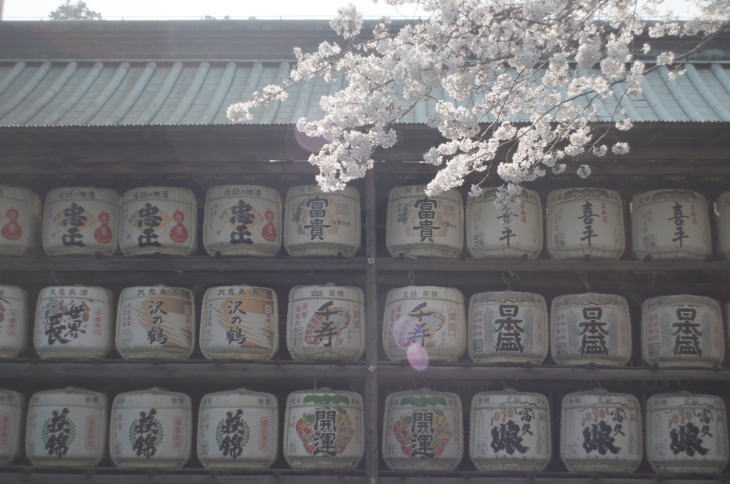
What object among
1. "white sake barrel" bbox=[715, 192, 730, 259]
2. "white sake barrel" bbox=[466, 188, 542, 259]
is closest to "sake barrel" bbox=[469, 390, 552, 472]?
"white sake barrel" bbox=[466, 188, 542, 259]

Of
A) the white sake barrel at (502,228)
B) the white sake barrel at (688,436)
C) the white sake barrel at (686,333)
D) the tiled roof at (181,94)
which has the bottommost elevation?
the white sake barrel at (688,436)

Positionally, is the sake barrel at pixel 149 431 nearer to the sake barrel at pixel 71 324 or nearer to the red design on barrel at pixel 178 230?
the sake barrel at pixel 71 324

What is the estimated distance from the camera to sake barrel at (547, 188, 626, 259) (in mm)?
9305

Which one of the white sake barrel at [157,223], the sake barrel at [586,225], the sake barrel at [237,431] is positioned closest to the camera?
the sake barrel at [237,431]

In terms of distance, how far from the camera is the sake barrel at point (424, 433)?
893 centimetres

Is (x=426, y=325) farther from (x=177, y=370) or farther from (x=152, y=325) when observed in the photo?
(x=152, y=325)

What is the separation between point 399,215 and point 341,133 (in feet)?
7.32

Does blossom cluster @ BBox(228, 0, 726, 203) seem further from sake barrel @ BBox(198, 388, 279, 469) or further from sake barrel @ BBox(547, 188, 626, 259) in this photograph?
sake barrel @ BBox(198, 388, 279, 469)

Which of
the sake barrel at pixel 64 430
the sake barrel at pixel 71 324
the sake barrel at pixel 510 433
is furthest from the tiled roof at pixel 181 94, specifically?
the sake barrel at pixel 510 433

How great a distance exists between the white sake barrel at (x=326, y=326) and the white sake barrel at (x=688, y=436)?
2.95 metres

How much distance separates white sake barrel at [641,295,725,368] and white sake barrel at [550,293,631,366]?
28 centimetres

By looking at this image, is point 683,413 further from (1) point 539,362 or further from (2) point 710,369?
(1) point 539,362

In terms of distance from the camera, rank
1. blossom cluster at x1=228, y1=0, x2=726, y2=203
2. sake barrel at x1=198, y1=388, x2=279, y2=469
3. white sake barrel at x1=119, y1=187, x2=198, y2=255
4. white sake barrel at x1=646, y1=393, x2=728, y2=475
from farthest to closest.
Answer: white sake barrel at x1=119, y1=187, x2=198, y2=255 → sake barrel at x1=198, y1=388, x2=279, y2=469 → white sake barrel at x1=646, y1=393, x2=728, y2=475 → blossom cluster at x1=228, y1=0, x2=726, y2=203

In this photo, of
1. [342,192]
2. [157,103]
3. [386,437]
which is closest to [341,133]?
[342,192]
